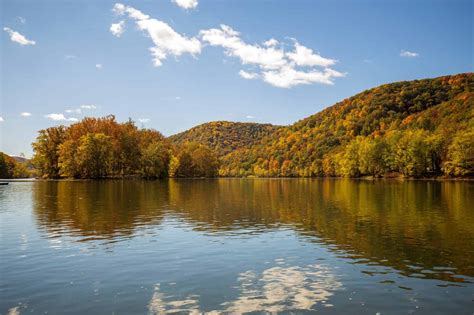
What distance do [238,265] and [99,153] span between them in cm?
13898

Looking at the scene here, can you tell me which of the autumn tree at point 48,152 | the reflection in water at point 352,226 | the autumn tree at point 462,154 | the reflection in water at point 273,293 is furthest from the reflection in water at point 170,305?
the autumn tree at point 48,152

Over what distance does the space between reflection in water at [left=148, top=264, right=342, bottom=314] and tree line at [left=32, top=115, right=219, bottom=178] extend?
455ft

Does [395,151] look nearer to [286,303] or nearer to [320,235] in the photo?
[320,235]

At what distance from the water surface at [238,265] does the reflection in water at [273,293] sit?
0.05m

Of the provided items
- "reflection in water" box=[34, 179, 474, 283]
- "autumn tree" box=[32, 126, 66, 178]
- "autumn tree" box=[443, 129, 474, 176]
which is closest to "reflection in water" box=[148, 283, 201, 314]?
"reflection in water" box=[34, 179, 474, 283]

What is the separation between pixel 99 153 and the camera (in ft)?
487

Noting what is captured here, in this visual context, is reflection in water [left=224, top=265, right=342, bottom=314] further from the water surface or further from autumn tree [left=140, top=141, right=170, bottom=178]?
autumn tree [left=140, top=141, right=170, bottom=178]

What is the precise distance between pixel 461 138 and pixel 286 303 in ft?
402

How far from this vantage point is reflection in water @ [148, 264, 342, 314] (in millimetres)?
13492

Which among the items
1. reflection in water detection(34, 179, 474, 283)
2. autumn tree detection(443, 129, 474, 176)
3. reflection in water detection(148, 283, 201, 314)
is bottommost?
reflection in water detection(148, 283, 201, 314)

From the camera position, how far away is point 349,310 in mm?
13289

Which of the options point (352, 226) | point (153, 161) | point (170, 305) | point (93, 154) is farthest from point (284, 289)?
point (153, 161)

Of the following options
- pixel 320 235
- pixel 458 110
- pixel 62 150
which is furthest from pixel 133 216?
pixel 458 110

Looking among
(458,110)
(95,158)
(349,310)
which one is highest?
(458,110)
